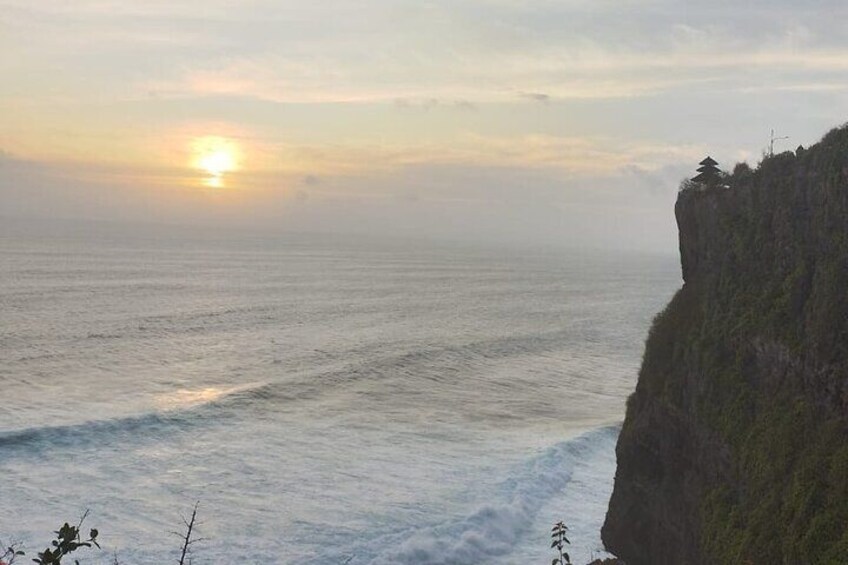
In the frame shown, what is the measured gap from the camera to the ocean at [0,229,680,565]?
2970cm

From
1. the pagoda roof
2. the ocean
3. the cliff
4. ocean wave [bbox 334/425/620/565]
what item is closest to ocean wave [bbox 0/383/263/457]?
the ocean

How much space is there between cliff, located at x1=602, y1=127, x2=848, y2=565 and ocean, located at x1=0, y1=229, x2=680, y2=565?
570 centimetres

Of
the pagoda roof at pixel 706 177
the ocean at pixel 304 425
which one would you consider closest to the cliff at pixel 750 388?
the pagoda roof at pixel 706 177

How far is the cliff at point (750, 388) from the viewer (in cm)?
1852

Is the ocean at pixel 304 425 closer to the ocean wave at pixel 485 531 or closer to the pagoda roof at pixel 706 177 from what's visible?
the ocean wave at pixel 485 531

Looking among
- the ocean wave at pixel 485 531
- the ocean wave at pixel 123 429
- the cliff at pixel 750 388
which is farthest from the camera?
the ocean wave at pixel 123 429

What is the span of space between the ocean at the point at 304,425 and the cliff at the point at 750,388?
224 inches

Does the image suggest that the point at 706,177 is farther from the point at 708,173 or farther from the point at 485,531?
the point at 485,531

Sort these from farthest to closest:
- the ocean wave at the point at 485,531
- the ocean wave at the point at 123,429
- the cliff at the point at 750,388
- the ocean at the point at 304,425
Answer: the ocean wave at the point at 123,429
the ocean at the point at 304,425
the ocean wave at the point at 485,531
the cliff at the point at 750,388

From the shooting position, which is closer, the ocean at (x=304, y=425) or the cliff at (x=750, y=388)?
the cliff at (x=750, y=388)

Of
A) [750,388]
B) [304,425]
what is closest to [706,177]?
[750,388]

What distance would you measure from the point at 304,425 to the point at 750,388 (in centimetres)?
2821

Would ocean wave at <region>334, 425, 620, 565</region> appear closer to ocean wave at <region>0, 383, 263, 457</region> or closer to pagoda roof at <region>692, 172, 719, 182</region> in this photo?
pagoda roof at <region>692, 172, 719, 182</region>

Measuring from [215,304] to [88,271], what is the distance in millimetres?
38813
